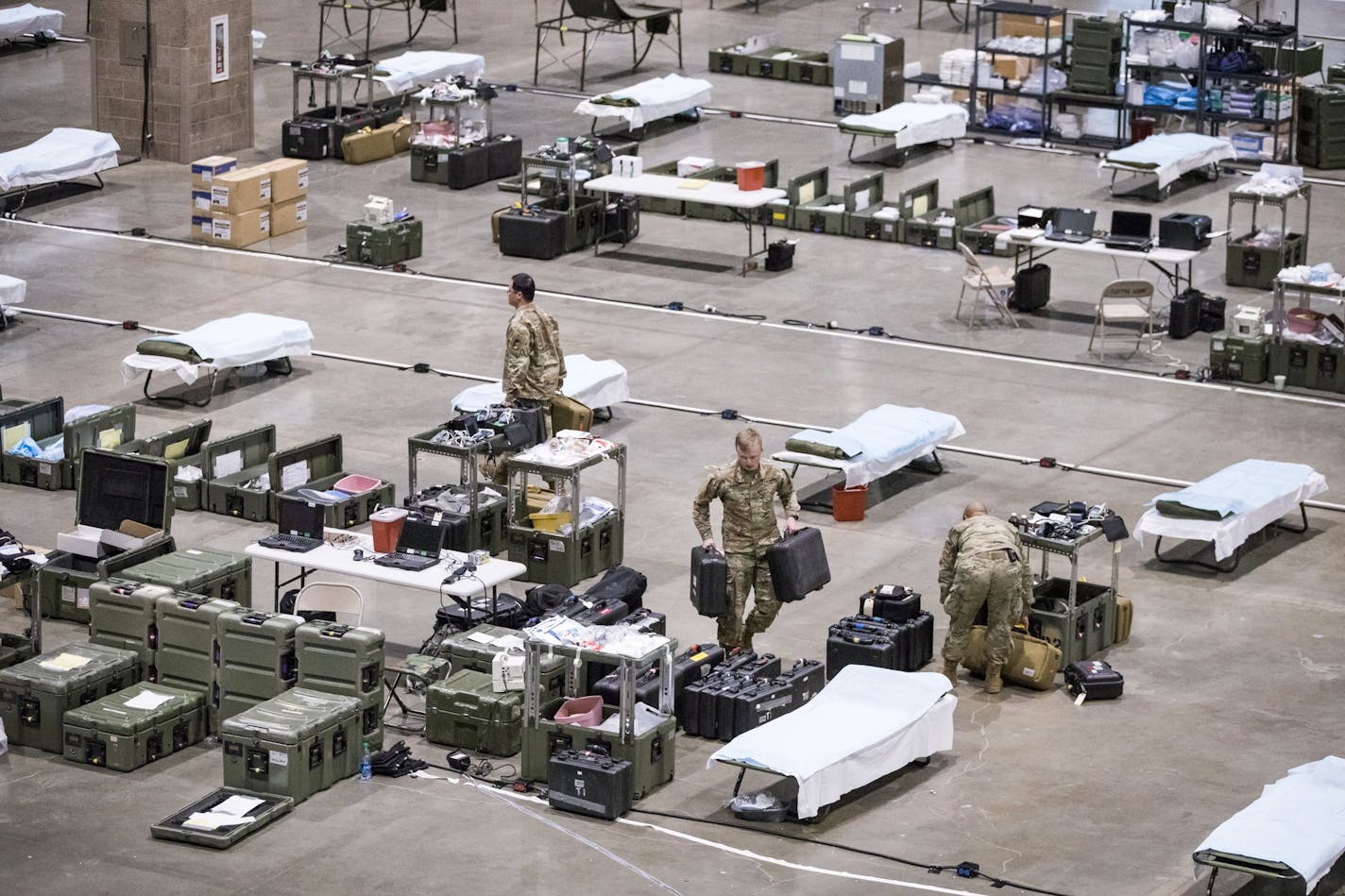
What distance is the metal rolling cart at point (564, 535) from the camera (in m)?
18.0

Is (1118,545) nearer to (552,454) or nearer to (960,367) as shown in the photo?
(552,454)

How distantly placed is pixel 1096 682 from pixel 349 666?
5.07m

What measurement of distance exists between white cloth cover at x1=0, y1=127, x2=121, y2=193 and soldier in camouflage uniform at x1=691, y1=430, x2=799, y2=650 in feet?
48.8

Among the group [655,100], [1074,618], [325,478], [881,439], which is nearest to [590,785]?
[1074,618]

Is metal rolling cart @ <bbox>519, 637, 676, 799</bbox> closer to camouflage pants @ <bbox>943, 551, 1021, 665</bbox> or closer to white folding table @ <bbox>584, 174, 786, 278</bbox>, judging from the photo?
camouflage pants @ <bbox>943, 551, 1021, 665</bbox>

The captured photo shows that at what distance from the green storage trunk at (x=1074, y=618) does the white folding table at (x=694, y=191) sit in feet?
33.0

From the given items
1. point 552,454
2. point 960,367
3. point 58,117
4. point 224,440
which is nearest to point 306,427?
point 224,440

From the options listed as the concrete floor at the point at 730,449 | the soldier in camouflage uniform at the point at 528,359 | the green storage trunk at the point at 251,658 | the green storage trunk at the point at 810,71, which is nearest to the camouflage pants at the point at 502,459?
the soldier in camouflage uniform at the point at 528,359

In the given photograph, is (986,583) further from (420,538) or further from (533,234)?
(533,234)

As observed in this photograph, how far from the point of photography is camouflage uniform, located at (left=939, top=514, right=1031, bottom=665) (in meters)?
16.1

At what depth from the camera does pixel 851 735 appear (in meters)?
14.7

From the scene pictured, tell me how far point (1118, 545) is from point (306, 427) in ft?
25.7

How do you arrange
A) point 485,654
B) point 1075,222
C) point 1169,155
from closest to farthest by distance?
point 485,654
point 1075,222
point 1169,155

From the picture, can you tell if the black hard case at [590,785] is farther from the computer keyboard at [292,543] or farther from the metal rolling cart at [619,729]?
the computer keyboard at [292,543]
